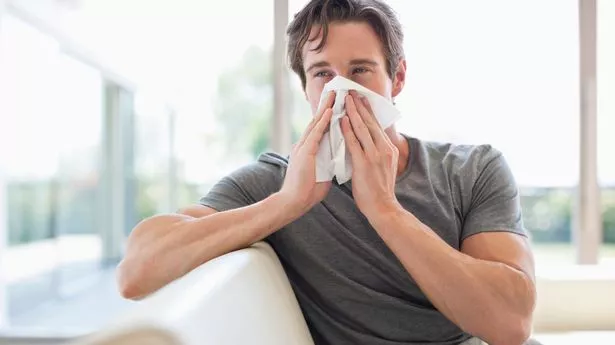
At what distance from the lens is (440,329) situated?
1.17 m

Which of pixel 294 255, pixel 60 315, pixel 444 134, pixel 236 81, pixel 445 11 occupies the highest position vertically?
pixel 445 11

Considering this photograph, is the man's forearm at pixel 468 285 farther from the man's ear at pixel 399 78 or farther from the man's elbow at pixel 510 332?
the man's ear at pixel 399 78

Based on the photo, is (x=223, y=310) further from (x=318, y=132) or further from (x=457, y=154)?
(x=457, y=154)

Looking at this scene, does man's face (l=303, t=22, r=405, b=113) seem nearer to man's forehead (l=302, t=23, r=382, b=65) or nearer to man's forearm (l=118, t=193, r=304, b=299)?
man's forehead (l=302, t=23, r=382, b=65)

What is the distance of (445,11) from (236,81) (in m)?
1.04

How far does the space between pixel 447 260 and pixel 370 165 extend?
0.71 feet

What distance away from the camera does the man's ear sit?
1.32 metres

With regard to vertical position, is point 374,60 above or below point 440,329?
above

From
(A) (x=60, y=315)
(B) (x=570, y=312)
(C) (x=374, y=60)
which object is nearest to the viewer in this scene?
(C) (x=374, y=60)

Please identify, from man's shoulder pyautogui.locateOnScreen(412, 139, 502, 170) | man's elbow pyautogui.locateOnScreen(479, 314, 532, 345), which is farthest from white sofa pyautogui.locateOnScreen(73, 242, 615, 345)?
man's shoulder pyautogui.locateOnScreen(412, 139, 502, 170)

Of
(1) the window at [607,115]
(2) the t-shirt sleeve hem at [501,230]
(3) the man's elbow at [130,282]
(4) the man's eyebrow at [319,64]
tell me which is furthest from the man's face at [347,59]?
(1) the window at [607,115]

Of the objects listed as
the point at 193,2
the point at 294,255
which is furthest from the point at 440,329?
the point at 193,2

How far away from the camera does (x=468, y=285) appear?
954mm

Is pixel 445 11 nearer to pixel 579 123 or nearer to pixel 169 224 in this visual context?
pixel 579 123
